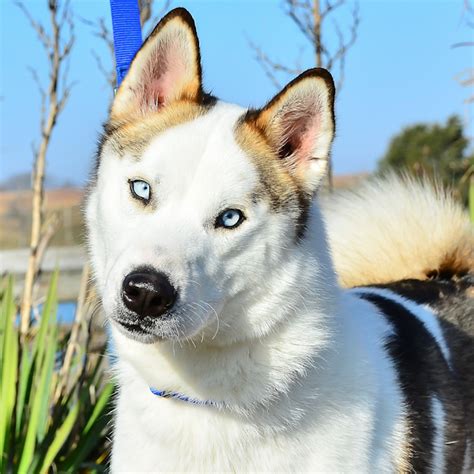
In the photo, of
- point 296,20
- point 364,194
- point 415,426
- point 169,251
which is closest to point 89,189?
point 169,251

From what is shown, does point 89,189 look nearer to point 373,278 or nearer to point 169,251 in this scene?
point 169,251

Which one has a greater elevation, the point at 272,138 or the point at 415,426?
the point at 272,138

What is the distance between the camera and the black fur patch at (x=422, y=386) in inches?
92.8

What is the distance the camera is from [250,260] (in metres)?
2.05

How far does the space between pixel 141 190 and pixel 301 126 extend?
1.82 feet

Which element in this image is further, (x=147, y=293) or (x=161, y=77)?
(x=161, y=77)

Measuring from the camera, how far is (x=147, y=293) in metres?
1.82

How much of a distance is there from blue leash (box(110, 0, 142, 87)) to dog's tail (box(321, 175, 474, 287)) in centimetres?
115

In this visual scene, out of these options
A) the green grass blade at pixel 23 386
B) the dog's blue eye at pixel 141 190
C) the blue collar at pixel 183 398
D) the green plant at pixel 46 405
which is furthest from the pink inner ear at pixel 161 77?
the green grass blade at pixel 23 386

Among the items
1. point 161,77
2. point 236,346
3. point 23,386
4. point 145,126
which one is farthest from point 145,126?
point 23,386

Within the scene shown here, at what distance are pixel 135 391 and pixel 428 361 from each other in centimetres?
96

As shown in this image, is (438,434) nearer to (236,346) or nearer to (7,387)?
(236,346)

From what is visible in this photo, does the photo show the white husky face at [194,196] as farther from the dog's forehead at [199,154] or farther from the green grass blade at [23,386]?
the green grass blade at [23,386]

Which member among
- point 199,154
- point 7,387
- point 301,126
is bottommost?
point 7,387
